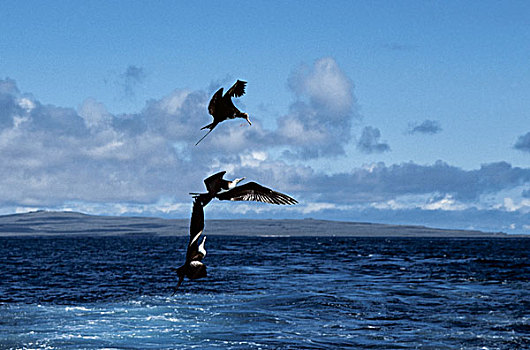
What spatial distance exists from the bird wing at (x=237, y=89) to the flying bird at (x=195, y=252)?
1131mm

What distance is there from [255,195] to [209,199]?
47 centimetres

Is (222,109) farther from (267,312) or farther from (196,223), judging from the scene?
(267,312)

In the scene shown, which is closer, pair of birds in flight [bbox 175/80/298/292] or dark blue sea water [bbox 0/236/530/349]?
pair of birds in flight [bbox 175/80/298/292]

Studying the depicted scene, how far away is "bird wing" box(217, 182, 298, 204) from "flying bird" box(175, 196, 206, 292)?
264 mm

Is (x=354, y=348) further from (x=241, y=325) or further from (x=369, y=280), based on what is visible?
(x=369, y=280)

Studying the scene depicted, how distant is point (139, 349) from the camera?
32094 mm

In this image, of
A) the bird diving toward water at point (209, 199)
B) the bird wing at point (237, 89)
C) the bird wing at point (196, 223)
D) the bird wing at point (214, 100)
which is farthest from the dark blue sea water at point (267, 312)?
the bird wing at point (196, 223)

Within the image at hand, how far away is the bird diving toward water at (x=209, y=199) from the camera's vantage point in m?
3.10

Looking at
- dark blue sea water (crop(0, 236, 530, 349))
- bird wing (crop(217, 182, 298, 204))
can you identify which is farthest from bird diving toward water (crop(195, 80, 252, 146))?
dark blue sea water (crop(0, 236, 530, 349))

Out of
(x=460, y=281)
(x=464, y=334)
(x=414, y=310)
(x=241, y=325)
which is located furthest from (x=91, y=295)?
(x=460, y=281)

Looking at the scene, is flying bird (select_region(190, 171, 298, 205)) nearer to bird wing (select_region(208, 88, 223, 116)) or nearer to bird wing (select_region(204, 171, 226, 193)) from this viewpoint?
bird wing (select_region(204, 171, 226, 193))

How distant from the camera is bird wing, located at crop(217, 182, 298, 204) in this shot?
344cm

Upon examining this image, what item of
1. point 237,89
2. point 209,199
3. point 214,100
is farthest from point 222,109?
point 209,199

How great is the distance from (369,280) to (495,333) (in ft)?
109
